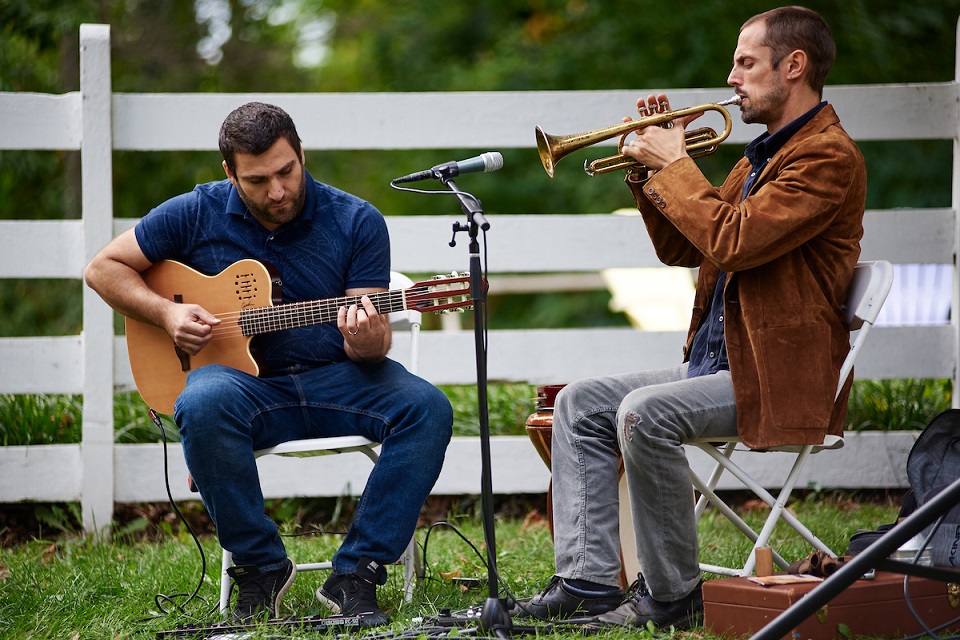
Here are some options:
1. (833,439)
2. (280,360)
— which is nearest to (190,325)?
(280,360)

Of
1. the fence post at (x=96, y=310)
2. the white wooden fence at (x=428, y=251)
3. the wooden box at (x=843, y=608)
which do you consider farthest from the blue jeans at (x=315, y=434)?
the fence post at (x=96, y=310)

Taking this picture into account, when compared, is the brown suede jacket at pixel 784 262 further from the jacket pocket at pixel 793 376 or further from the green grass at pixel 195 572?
the green grass at pixel 195 572

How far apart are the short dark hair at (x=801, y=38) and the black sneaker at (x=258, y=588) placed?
196 cm

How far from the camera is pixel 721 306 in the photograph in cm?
293

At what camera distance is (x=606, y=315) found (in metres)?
10.7

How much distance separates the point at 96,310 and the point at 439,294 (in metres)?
1.69

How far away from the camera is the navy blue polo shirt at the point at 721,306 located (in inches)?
113

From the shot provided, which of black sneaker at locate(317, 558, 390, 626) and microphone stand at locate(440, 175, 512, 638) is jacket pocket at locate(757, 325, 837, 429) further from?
Result: black sneaker at locate(317, 558, 390, 626)

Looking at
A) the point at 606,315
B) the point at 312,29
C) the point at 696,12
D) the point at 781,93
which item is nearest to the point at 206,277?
the point at 781,93

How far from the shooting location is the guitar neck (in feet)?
9.71

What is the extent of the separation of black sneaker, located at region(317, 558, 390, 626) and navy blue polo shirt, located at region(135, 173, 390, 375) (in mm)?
658

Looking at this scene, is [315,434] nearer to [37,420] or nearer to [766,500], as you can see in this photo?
[766,500]

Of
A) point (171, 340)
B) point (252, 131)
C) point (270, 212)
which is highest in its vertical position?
point (252, 131)

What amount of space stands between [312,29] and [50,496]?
32.3 ft
